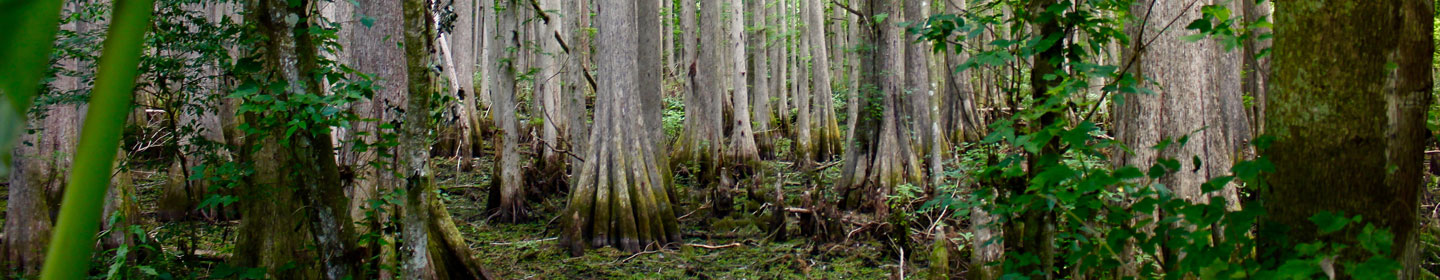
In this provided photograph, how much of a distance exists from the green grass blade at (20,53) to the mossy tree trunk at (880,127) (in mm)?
7932

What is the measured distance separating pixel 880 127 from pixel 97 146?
8494 millimetres

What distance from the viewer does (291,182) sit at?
344 cm

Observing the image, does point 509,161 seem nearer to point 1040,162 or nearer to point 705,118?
point 705,118

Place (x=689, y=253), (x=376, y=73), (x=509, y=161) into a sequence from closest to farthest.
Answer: (x=376, y=73) → (x=689, y=253) → (x=509, y=161)

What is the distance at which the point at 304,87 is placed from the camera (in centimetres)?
326

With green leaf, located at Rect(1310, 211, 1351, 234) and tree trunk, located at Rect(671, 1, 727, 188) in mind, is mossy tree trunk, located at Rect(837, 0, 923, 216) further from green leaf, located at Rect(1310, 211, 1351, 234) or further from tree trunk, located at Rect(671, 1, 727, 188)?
green leaf, located at Rect(1310, 211, 1351, 234)

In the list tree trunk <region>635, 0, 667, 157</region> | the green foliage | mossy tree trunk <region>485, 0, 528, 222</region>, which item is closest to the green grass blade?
the green foliage

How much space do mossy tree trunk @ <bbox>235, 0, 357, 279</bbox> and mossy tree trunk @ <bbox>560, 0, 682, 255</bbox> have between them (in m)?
3.28

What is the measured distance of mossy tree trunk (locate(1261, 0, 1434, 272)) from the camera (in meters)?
2.03

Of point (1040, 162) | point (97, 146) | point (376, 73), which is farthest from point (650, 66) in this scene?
point (97, 146)

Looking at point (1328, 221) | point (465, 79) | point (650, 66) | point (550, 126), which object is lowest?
point (1328, 221)

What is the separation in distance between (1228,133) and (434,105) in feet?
20.4

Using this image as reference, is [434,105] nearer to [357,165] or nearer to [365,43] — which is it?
[357,165]

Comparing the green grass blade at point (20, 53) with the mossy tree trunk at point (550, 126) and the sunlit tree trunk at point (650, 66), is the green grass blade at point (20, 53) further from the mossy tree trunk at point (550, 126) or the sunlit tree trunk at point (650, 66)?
the sunlit tree trunk at point (650, 66)
